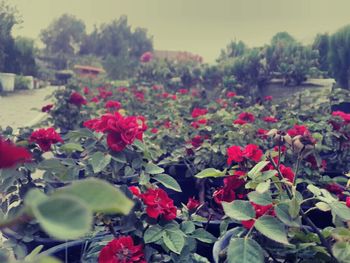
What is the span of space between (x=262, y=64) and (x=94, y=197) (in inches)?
286

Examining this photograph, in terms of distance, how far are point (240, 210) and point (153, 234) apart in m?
0.34

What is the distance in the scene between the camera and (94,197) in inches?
14.6

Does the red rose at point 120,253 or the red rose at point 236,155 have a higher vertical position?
the red rose at point 236,155

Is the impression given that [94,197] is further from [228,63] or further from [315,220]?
[228,63]

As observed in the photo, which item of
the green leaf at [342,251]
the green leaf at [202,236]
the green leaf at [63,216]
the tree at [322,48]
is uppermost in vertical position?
the tree at [322,48]

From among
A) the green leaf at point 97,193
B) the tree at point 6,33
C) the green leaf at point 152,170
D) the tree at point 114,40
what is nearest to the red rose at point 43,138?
the green leaf at point 152,170

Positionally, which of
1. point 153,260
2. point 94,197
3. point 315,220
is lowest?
point 315,220

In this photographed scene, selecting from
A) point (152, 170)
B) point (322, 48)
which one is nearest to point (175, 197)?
point (152, 170)

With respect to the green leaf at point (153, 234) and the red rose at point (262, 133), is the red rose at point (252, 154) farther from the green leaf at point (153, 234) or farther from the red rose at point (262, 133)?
the red rose at point (262, 133)

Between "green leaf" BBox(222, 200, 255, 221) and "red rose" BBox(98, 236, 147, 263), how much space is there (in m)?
0.31

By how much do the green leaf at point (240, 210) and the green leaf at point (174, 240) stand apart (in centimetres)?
24

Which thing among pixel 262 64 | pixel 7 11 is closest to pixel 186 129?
pixel 262 64

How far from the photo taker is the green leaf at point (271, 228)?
0.91m

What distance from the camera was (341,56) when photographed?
668cm
